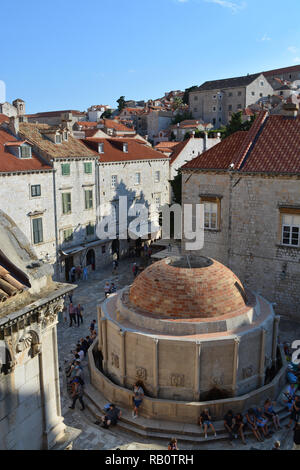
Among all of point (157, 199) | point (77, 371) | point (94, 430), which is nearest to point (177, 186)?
point (157, 199)

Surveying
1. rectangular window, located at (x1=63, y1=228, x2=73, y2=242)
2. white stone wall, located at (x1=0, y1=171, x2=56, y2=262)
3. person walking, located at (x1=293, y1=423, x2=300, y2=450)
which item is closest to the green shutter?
rectangular window, located at (x1=63, y1=228, x2=73, y2=242)

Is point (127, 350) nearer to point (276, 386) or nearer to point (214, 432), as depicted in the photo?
point (214, 432)

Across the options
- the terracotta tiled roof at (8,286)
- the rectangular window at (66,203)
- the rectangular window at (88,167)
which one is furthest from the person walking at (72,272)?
the terracotta tiled roof at (8,286)

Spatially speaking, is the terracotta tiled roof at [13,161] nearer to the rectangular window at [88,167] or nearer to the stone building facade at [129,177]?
the rectangular window at [88,167]

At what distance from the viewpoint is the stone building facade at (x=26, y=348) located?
7879 mm

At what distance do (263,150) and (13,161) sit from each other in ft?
51.5

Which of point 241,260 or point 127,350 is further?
point 241,260

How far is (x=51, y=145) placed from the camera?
30.6 m

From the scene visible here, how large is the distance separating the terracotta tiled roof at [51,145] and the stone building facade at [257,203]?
32.3 ft

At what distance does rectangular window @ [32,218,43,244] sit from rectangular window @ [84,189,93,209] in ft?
17.4
